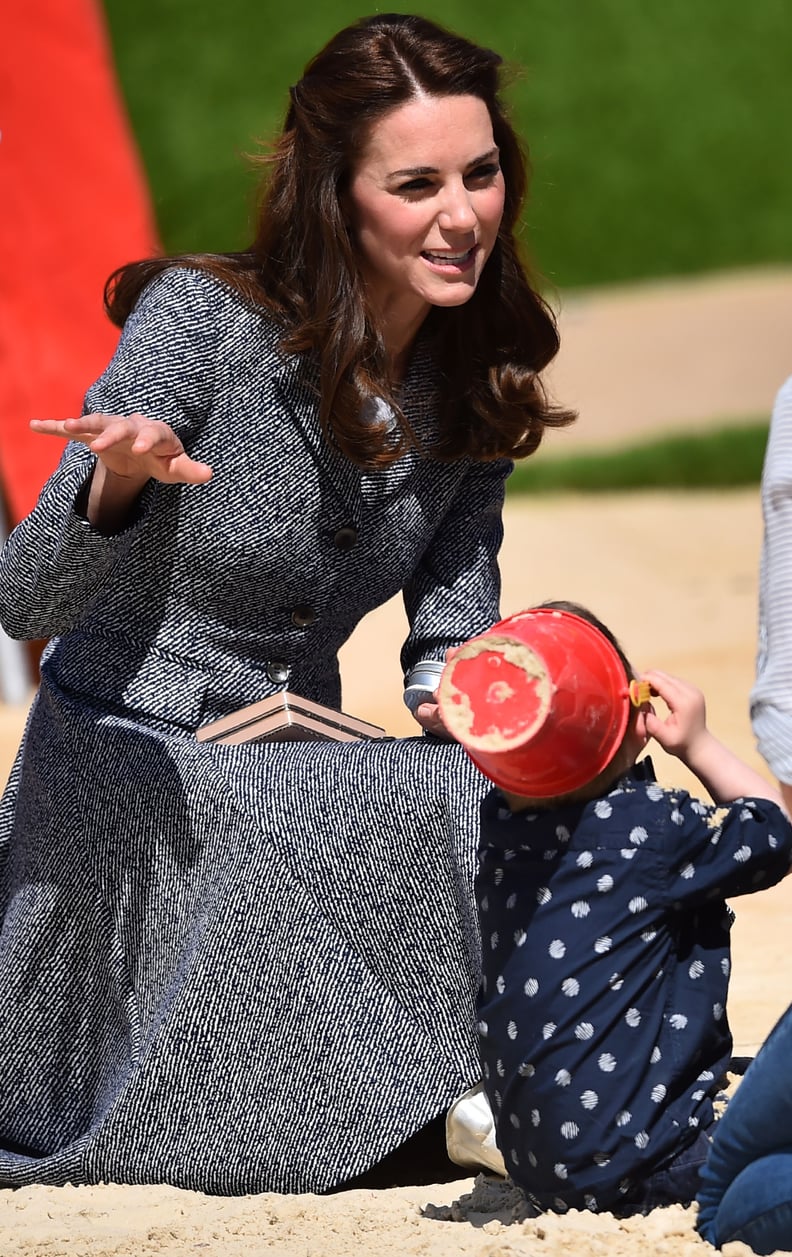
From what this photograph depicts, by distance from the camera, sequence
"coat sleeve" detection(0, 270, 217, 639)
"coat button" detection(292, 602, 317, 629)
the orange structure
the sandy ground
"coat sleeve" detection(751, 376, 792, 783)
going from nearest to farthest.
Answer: "coat sleeve" detection(751, 376, 792, 783)
the sandy ground
"coat sleeve" detection(0, 270, 217, 639)
"coat button" detection(292, 602, 317, 629)
the orange structure

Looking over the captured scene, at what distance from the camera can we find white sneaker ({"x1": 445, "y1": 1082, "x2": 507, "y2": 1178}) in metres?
2.14

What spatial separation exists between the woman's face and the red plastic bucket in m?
0.69

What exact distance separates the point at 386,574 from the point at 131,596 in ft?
1.22

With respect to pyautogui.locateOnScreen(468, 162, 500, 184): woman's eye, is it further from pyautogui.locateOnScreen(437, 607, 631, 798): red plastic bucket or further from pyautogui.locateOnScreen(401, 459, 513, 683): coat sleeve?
pyautogui.locateOnScreen(437, 607, 631, 798): red plastic bucket

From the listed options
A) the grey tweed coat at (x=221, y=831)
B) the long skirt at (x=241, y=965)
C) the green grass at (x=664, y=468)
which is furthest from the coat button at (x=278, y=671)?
the green grass at (x=664, y=468)

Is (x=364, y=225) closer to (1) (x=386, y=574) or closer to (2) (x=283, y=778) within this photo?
(1) (x=386, y=574)

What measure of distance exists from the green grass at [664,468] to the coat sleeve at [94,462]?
5.92 metres

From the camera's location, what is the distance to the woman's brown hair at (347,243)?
2424 mm

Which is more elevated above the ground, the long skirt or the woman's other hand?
the woman's other hand

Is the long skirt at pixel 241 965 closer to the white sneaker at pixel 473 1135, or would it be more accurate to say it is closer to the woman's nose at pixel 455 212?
the white sneaker at pixel 473 1135

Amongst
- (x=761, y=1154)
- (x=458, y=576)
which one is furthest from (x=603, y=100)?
(x=761, y=1154)

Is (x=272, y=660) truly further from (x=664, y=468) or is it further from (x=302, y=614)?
(x=664, y=468)

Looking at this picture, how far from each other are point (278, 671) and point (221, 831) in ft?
1.08

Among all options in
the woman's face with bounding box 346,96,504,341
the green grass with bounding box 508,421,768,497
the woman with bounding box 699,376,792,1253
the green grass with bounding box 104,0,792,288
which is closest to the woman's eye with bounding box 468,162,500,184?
the woman's face with bounding box 346,96,504,341
